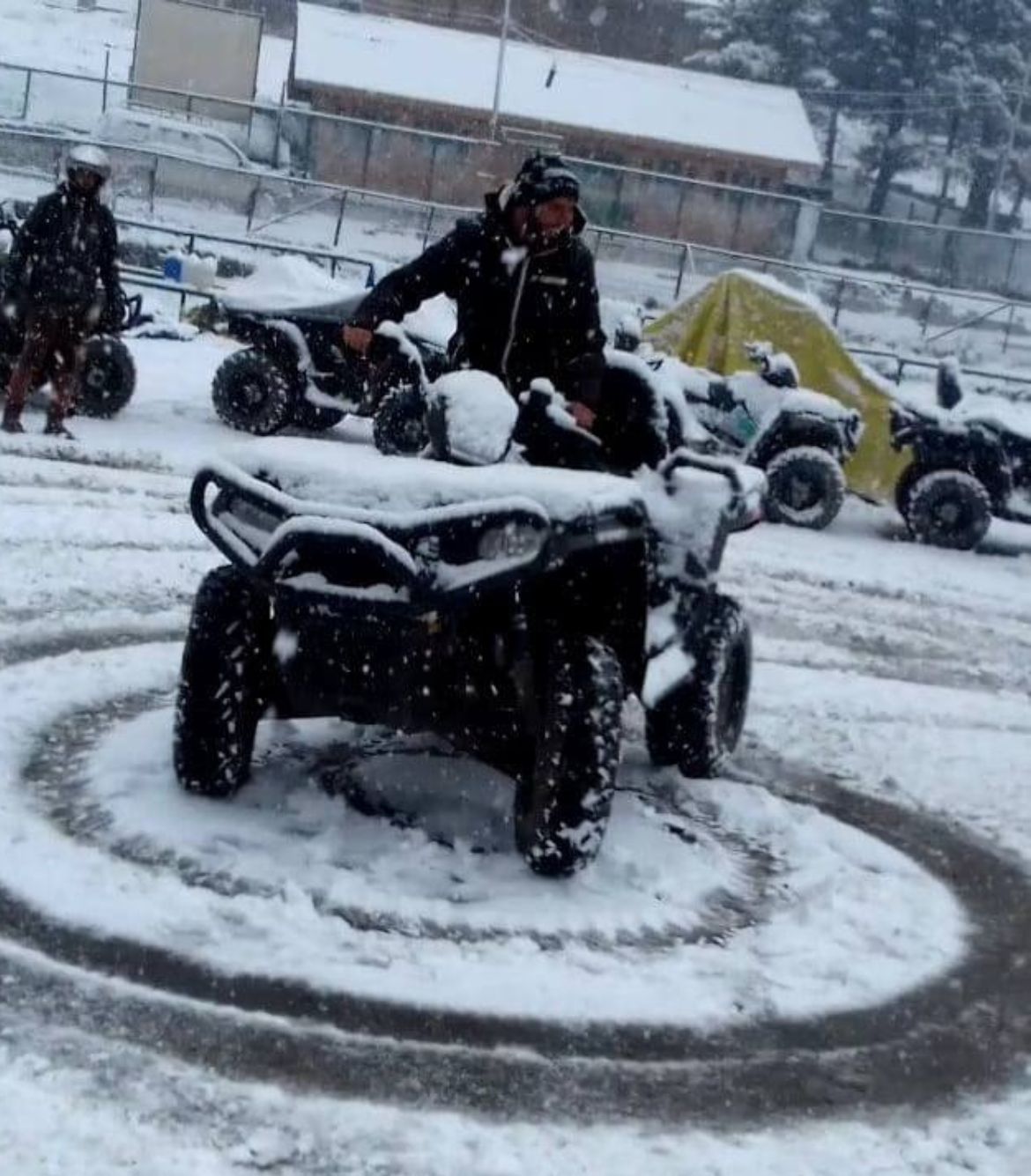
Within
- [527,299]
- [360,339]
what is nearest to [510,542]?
[360,339]

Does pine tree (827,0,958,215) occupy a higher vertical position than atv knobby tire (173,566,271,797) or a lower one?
higher

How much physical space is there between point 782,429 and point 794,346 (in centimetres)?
173

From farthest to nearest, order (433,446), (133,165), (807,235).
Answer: (807,235) → (133,165) → (433,446)

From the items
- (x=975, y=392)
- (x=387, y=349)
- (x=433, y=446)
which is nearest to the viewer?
(x=433, y=446)

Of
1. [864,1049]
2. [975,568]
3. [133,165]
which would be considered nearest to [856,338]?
[133,165]

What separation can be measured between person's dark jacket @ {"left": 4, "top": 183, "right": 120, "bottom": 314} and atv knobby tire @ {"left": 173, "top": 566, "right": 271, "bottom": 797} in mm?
6619

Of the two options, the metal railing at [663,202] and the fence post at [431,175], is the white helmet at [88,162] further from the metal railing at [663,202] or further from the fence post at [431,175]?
the fence post at [431,175]

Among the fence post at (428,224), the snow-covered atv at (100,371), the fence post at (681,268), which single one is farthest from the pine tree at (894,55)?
the snow-covered atv at (100,371)

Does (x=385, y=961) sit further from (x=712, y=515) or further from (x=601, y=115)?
(x=601, y=115)

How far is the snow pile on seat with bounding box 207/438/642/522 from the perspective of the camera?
4703 millimetres

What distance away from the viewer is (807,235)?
34875 millimetres

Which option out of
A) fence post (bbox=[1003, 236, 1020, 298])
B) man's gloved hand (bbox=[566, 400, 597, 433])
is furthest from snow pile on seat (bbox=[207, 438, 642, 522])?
fence post (bbox=[1003, 236, 1020, 298])

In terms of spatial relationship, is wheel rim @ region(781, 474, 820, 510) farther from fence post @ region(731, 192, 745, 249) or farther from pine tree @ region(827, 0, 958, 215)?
pine tree @ region(827, 0, 958, 215)

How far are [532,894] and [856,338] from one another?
85.5 ft
